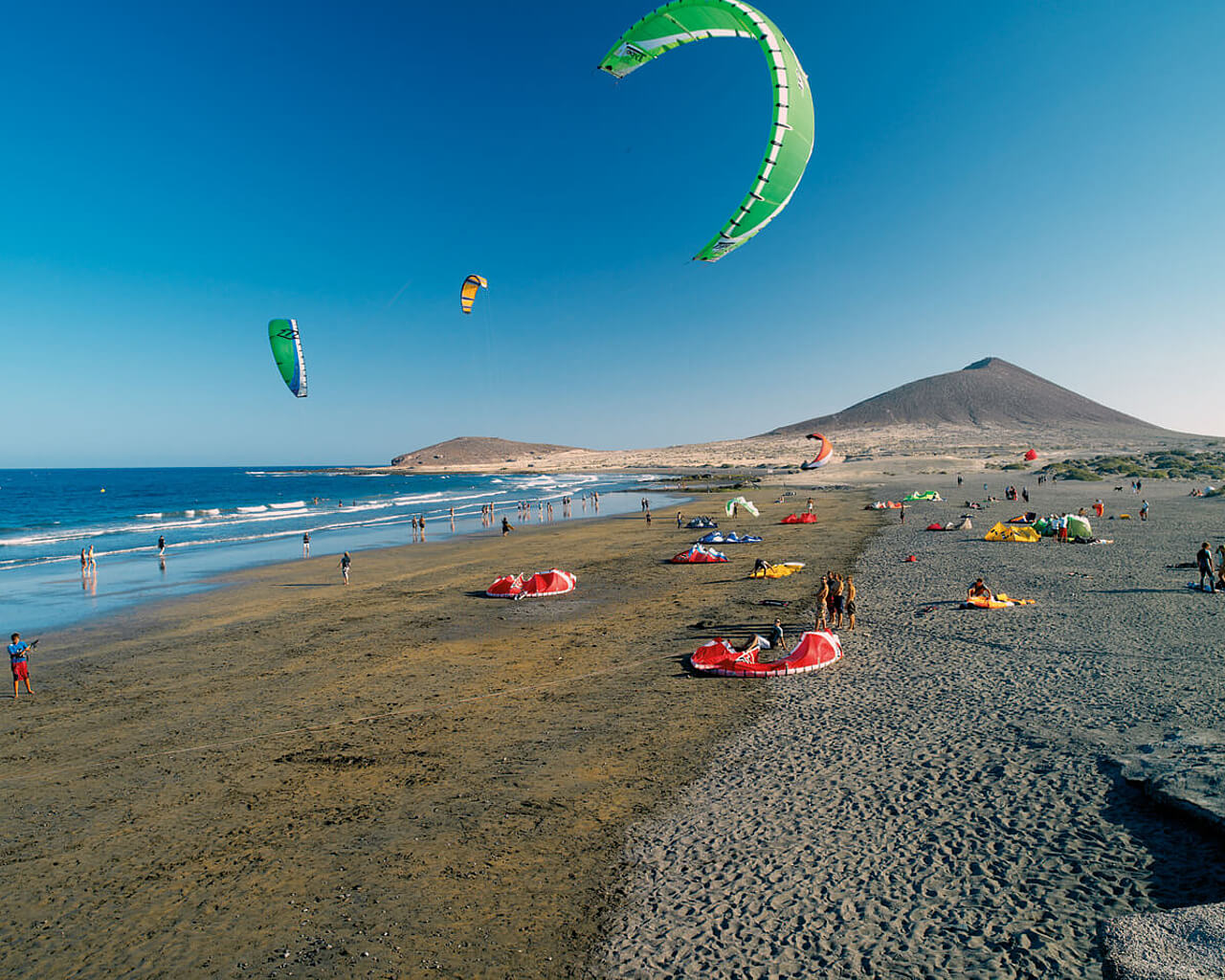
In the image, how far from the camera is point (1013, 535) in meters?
22.2

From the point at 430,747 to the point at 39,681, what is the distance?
9.12 metres

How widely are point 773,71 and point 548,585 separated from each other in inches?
513

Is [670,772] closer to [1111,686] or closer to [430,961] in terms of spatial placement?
[430,961]

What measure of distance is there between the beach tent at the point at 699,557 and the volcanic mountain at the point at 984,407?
13568 centimetres

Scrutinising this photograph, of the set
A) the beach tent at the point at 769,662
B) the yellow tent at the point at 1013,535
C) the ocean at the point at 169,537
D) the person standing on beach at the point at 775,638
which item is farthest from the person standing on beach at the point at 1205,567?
the ocean at the point at 169,537

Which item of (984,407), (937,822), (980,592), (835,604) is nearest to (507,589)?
(835,604)

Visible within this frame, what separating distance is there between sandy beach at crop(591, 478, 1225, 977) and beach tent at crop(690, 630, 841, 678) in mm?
343

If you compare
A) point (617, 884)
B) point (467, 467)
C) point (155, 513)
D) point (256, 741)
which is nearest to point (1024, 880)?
point (617, 884)

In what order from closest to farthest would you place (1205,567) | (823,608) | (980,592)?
(823,608) → (980,592) → (1205,567)

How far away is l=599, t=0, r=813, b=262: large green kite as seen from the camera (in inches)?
393

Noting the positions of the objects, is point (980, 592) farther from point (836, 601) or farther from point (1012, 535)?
point (1012, 535)

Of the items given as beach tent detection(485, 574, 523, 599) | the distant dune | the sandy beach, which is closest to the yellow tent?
the sandy beach

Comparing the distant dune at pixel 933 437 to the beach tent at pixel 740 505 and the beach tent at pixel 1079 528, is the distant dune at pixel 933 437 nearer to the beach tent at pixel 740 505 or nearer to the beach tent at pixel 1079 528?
the beach tent at pixel 740 505

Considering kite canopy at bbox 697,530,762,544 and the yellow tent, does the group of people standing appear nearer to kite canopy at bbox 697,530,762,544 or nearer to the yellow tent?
kite canopy at bbox 697,530,762,544
